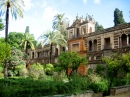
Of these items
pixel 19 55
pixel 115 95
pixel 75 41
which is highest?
pixel 75 41

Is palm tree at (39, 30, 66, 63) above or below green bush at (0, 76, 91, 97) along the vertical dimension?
above

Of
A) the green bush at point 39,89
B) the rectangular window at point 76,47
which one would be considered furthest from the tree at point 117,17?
the green bush at point 39,89

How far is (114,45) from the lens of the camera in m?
31.3

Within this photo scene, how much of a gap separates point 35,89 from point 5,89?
5.34 ft

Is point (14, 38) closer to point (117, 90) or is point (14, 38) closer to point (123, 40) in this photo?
point (123, 40)

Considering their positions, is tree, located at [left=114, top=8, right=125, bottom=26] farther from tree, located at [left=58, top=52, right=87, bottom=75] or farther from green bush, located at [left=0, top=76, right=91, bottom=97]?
green bush, located at [left=0, top=76, right=91, bottom=97]

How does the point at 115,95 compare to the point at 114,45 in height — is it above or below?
below

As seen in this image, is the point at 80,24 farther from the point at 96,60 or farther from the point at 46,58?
the point at 46,58

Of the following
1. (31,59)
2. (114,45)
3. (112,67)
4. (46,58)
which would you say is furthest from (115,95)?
(31,59)

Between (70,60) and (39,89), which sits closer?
(39,89)

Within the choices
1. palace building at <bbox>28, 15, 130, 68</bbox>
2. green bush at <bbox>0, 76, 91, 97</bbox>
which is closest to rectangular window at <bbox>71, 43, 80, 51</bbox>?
palace building at <bbox>28, 15, 130, 68</bbox>

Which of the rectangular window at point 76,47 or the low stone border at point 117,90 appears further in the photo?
the rectangular window at point 76,47

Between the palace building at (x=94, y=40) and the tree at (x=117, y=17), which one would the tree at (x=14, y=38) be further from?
the tree at (x=117, y=17)

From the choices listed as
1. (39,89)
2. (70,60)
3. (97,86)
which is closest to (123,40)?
(70,60)
